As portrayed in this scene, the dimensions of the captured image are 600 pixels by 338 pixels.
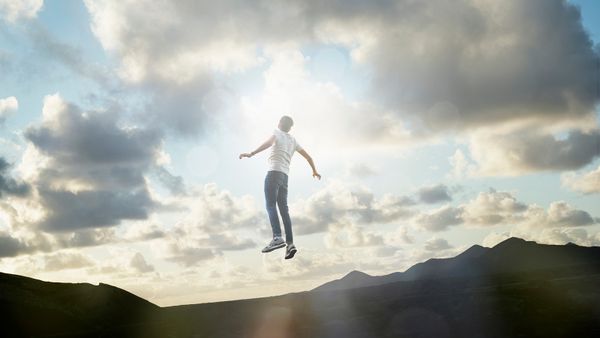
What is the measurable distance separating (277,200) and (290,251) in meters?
1.16

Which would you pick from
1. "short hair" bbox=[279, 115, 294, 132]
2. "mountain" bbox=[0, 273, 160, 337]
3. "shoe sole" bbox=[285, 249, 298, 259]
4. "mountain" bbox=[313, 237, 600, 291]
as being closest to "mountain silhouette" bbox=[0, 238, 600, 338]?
"mountain" bbox=[0, 273, 160, 337]

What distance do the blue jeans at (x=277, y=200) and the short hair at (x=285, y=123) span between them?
3.13ft

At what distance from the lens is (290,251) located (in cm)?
954

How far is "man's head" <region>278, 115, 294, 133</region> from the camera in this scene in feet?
30.3

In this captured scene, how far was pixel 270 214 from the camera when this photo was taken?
946cm

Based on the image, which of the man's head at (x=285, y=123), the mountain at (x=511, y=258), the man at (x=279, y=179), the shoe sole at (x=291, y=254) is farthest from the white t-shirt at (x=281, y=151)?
the mountain at (x=511, y=258)

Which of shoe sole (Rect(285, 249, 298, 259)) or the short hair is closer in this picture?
the short hair

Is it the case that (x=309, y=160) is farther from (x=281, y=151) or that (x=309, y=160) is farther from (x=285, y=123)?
(x=285, y=123)

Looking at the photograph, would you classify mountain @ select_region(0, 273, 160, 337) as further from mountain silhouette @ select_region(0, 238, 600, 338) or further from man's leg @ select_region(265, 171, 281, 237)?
man's leg @ select_region(265, 171, 281, 237)

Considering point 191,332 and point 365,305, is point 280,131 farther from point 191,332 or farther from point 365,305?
point 365,305

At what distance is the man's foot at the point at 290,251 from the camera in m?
9.47

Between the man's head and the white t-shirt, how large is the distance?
0.11 metres

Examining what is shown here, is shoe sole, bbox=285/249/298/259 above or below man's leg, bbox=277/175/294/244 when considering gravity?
below

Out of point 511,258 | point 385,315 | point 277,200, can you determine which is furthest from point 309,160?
point 511,258
